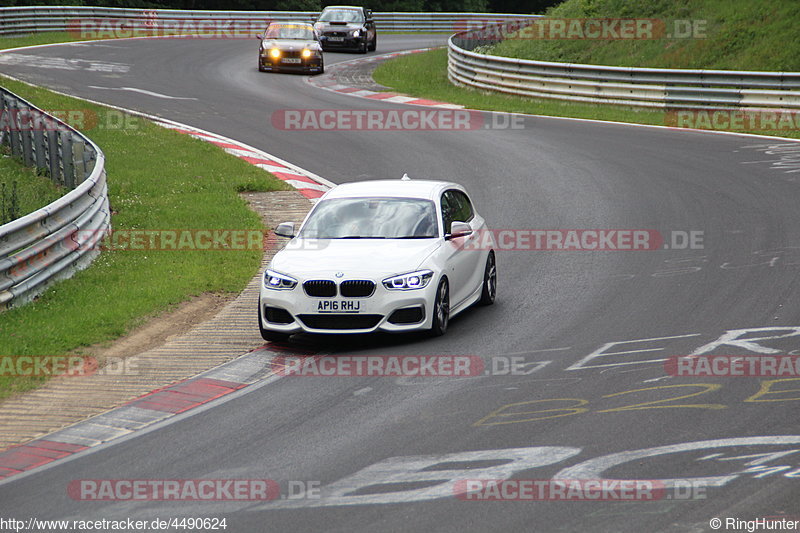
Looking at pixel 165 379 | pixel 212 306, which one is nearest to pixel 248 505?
pixel 165 379

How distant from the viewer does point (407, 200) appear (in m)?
12.6

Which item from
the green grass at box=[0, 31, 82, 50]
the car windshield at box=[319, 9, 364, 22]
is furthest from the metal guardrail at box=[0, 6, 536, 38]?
the car windshield at box=[319, 9, 364, 22]

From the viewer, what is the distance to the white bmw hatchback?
11125 millimetres

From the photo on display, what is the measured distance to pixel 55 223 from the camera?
43.2 feet

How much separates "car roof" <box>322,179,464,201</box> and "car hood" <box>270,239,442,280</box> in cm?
90

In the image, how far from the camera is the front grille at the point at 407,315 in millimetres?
11133

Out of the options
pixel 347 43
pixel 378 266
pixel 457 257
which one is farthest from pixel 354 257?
pixel 347 43

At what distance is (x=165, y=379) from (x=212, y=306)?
115 inches

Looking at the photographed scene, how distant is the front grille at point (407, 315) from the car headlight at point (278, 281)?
1.08 meters

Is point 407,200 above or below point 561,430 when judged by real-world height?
above

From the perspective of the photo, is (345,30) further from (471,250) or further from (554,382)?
(554,382)

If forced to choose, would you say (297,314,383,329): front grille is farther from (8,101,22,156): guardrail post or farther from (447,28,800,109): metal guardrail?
(447,28,800,109): metal guardrail

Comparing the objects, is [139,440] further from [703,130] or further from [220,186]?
[703,130]

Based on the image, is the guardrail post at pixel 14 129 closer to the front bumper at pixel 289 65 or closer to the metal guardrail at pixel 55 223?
the metal guardrail at pixel 55 223
